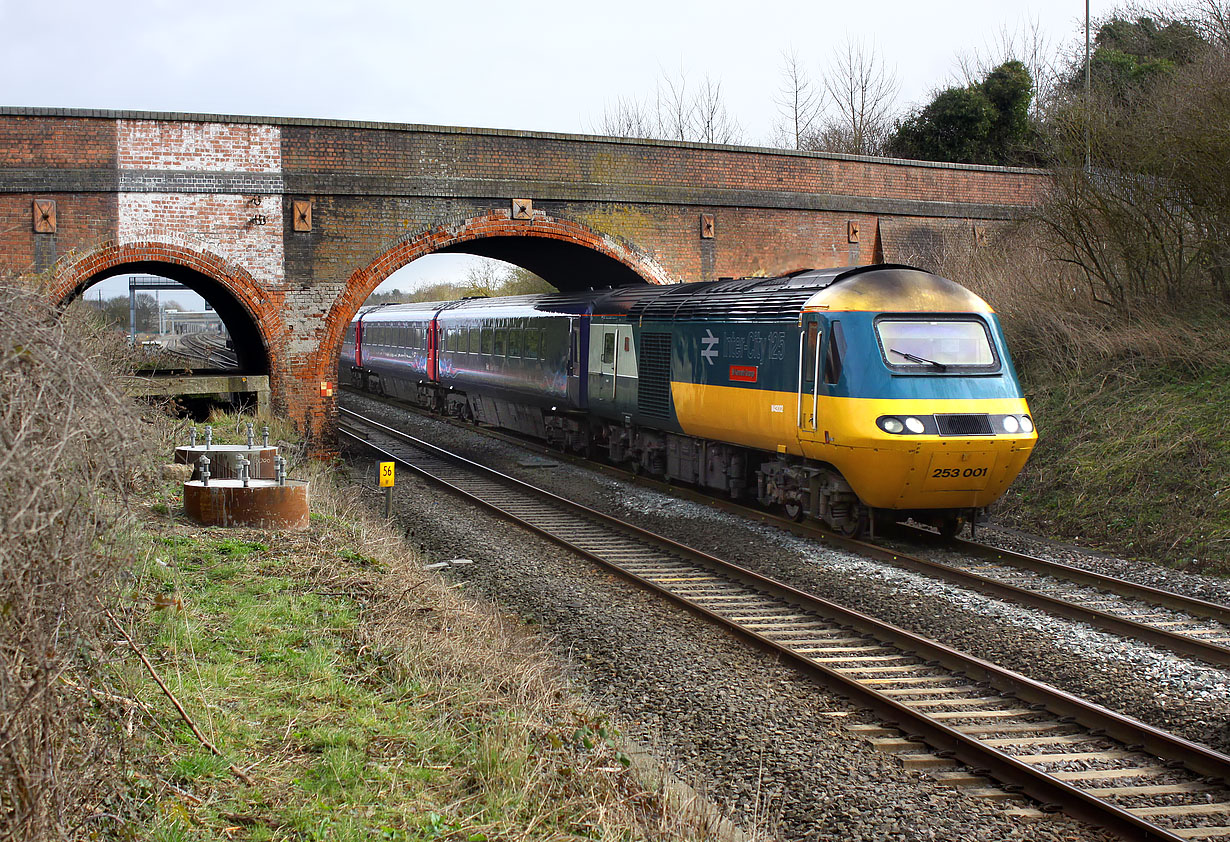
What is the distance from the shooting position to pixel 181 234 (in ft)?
60.6

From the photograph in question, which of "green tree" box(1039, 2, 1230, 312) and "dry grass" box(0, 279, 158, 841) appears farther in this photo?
"green tree" box(1039, 2, 1230, 312)

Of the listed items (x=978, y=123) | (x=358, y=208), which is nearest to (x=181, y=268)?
(x=358, y=208)

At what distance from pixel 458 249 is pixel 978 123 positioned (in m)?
17.5

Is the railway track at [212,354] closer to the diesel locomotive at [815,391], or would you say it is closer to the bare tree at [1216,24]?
the diesel locomotive at [815,391]

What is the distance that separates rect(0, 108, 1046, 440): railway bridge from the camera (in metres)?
17.8

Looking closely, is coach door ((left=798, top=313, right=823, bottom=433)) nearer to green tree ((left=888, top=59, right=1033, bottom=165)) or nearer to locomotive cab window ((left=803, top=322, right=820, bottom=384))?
locomotive cab window ((left=803, top=322, right=820, bottom=384))

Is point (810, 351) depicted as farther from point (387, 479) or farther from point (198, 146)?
point (198, 146)

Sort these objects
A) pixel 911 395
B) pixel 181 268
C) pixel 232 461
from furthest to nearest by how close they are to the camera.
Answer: pixel 181 268
pixel 232 461
pixel 911 395

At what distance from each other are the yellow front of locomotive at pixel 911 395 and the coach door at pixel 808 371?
2cm

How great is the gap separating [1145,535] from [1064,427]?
10.9 feet

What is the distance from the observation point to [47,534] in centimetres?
312

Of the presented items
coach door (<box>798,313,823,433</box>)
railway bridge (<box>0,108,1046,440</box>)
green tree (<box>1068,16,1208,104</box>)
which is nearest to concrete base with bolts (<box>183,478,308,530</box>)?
coach door (<box>798,313,823,433</box>)

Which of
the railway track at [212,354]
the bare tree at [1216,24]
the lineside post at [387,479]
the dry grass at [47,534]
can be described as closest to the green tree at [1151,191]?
the bare tree at [1216,24]

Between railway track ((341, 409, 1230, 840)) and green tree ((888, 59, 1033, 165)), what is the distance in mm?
24932
